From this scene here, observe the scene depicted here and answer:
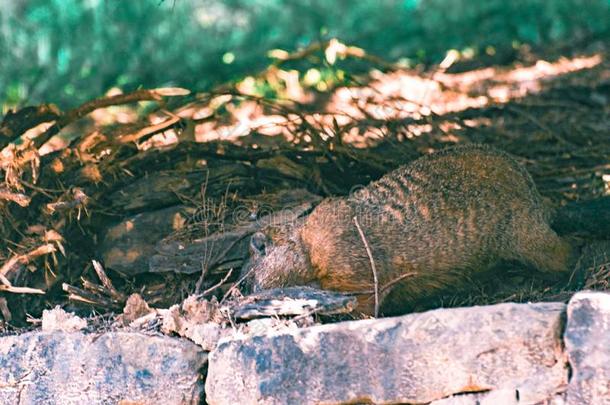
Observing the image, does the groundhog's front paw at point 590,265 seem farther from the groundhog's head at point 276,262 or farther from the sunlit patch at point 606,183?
the groundhog's head at point 276,262

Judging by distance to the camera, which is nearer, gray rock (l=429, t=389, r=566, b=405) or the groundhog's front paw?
gray rock (l=429, t=389, r=566, b=405)

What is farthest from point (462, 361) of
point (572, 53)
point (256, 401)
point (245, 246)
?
point (572, 53)

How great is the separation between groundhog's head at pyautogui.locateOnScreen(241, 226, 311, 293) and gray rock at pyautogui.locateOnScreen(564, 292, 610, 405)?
4.88 feet

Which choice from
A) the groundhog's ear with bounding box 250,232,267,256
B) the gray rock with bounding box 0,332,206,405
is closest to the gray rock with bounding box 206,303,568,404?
the gray rock with bounding box 0,332,206,405

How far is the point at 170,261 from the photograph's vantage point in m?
4.25

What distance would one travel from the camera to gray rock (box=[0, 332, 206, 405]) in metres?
3.23

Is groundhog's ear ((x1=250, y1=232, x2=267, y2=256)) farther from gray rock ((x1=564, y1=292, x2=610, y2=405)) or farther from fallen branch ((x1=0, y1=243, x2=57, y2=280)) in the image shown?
gray rock ((x1=564, y1=292, x2=610, y2=405))

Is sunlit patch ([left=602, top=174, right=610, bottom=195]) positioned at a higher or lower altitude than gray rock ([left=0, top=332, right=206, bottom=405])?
higher

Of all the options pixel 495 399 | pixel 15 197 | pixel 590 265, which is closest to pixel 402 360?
pixel 495 399

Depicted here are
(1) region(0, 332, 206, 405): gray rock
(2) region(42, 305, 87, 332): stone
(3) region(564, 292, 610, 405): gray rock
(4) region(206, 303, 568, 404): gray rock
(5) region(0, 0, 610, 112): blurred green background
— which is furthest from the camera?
(5) region(0, 0, 610, 112): blurred green background

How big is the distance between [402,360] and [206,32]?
1.70 metres

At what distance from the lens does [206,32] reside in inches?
152

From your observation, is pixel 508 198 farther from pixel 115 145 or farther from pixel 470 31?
pixel 115 145

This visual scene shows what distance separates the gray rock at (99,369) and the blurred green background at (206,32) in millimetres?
1149
